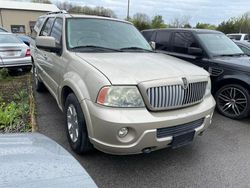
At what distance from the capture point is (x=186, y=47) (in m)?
5.97

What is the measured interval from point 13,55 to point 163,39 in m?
4.55

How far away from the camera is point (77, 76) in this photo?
124 inches

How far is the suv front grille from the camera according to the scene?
2746mm

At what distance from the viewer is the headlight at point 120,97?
2652 millimetres

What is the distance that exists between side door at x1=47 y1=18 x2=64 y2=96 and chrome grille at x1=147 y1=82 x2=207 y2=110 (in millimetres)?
1637

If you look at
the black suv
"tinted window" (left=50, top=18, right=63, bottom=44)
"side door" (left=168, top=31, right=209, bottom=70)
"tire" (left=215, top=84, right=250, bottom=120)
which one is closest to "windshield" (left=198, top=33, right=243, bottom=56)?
the black suv

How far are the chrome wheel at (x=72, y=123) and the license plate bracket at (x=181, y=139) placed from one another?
3.99 feet

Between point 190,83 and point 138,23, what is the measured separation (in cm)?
3225

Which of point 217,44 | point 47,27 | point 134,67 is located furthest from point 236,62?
point 47,27

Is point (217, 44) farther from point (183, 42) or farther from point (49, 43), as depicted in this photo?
point (49, 43)

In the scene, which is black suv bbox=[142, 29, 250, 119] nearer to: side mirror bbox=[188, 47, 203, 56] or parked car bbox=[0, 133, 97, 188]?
side mirror bbox=[188, 47, 203, 56]

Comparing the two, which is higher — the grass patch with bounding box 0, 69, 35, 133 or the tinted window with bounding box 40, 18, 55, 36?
the tinted window with bounding box 40, 18, 55, 36

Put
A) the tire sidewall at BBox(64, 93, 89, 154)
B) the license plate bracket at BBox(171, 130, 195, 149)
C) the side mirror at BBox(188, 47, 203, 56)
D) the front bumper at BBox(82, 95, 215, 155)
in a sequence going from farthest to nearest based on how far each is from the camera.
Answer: the side mirror at BBox(188, 47, 203, 56) < the tire sidewall at BBox(64, 93, 89, 154) < the license plate bracket at BBox(171, 130, 195, 149) < the front bumper at BBox(82, 95, 215, 155)

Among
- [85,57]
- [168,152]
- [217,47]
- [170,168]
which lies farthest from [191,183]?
[217,47]
